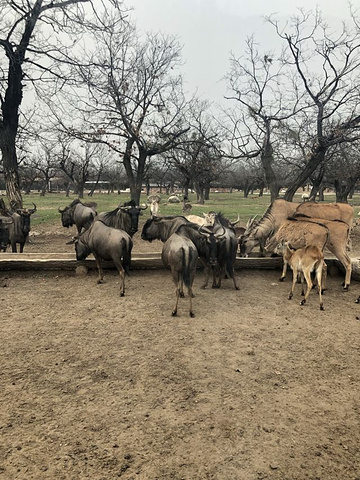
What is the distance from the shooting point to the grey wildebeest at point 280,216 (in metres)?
9.51

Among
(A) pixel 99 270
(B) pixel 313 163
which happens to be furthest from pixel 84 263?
(B) pixel 313 163

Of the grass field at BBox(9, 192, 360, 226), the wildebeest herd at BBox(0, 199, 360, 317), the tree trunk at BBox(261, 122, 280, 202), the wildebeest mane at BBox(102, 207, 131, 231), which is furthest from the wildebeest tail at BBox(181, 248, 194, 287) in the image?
the grass field at BBox(9, 192, 360, 226)

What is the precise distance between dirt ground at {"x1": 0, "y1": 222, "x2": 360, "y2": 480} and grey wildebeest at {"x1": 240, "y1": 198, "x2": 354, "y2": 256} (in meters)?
3.41

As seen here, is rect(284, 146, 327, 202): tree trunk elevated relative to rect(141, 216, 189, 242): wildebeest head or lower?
elevated

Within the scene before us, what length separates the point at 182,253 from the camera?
566 centimetres

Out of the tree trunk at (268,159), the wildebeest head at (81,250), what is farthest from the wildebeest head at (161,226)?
the tree trunk at (268,159)

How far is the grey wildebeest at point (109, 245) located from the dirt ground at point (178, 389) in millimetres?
880

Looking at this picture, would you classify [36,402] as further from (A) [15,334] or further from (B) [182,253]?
(B) [182,253]

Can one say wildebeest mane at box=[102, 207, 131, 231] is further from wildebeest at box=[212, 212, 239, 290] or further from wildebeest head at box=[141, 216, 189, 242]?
wildebeest at box=[212, 212, 239, 290]

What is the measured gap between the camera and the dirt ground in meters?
2.66

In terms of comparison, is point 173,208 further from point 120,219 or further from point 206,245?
point 206,245

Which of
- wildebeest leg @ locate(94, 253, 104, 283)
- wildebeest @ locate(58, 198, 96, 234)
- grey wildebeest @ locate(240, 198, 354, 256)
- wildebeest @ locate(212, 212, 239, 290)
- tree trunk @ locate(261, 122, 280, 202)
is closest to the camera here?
wildebeest @ locate(212, 212, 239, 290)

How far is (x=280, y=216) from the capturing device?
10.2 meters

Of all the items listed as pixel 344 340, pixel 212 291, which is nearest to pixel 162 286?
pixel 212 291
